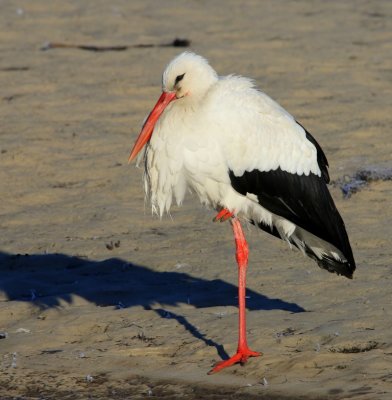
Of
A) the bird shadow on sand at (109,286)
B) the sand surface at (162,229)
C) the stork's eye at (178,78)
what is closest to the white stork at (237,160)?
the stork's eye at (178,78)

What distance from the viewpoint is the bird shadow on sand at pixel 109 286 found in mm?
7758

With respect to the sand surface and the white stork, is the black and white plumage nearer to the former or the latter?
the white stork

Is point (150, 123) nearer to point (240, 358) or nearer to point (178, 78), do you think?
point (178, 78)

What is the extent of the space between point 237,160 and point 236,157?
16 mm

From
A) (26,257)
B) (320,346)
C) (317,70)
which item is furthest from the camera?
(317,70)

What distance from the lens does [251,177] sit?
6863 millimetres

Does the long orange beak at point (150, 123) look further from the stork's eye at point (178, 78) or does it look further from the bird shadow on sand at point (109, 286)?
the bird shadow on sand at point (109, 286)

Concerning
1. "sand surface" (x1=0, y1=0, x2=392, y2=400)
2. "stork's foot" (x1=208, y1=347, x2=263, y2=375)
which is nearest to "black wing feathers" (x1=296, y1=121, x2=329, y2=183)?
"sand surface" (x1=0, y1=0, x2=392, y2=400)

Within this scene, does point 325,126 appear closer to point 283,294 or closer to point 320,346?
point 283,294

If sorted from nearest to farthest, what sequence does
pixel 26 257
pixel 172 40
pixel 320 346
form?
pixel 320 346, pixel 26 257, pixel 172 40

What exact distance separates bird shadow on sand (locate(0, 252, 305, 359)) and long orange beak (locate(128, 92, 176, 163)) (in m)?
1.02

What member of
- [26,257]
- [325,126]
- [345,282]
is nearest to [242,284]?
[345,282]

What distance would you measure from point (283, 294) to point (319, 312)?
55cm

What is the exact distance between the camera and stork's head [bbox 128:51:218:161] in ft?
22.3
